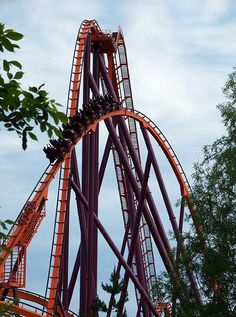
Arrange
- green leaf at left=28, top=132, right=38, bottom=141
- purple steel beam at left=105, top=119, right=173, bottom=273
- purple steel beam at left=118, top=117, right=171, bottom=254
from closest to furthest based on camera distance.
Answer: green leaf at left=28, top=132, right=38, bottom=141, purple steel beam at left=105, top=119, right=173, bottom=273, purple steel beam at left=118, top=117, right=171, bottom=254

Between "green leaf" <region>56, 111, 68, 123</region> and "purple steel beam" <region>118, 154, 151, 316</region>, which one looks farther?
"purple steel beam" <region>118, 154, 151, 316</region>

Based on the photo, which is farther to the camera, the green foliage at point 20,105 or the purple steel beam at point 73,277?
the purple steel beam at point 73,277

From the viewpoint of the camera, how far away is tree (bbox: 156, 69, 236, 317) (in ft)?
39.7

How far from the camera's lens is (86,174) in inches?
736

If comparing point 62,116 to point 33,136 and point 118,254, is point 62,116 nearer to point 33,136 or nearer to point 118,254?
point 33,136

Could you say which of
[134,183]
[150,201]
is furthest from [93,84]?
[150,201]

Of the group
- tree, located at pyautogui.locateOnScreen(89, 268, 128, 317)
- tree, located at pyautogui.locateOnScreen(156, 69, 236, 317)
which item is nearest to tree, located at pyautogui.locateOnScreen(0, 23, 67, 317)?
tree, located at pyautogui.locateOnScreen(156, 69, 236, 317)

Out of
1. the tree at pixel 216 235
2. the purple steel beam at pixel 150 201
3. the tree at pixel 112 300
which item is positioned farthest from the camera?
the purple steel beam at pixel 150 201

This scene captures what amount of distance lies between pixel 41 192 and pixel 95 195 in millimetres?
2920

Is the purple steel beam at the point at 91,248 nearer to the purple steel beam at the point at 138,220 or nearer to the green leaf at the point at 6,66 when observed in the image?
the purple steel beam at the point at 138,220

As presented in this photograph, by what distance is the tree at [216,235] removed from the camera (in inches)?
476

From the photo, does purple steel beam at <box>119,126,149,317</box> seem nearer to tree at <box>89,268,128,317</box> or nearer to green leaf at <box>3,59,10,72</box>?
tree at <box>89,268,128,317</box>

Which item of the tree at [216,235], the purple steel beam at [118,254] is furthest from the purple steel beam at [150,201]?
the tree at [216,235]

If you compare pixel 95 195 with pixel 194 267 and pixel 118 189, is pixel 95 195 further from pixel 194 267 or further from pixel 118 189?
pixel 194 267
